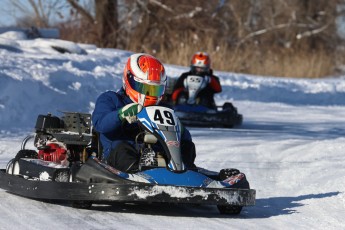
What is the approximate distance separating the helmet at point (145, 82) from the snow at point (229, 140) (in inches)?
36.3

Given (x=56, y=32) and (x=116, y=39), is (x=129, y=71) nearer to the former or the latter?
(x=56, y=32)

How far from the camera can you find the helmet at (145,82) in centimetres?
736

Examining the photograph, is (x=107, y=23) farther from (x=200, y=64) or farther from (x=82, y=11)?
(x=200, y=64)

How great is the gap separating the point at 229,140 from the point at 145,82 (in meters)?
5.37

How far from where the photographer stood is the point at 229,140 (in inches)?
496

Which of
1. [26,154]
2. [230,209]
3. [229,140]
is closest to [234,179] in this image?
[230,209]

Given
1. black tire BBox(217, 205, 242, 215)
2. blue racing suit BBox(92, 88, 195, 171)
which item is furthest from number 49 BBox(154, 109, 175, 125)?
black tire BBox(217, 205, 242, 215)

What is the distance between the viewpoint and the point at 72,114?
805 centimetres

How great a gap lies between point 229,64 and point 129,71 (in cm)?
2238

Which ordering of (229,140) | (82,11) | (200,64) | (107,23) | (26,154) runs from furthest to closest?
(107,23) → (82,11) → (200,64) → (229,140) → (26,154)

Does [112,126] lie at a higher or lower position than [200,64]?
lower

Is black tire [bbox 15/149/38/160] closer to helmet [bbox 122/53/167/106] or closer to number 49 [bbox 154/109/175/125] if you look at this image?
helmet [bbox 122/53/167/106]

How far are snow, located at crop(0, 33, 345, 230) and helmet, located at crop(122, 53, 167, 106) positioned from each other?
0.92 meters

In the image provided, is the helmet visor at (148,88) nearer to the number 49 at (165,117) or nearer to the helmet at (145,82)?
the helmet at (145,82)
